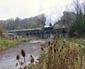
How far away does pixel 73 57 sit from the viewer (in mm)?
3012

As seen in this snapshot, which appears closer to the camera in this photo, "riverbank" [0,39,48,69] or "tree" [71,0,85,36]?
"riverbank" [0,39,48,69]

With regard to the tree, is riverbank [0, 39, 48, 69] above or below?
below

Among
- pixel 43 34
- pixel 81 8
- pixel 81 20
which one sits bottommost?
pixel 43 34

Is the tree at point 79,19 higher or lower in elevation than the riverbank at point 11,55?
higher

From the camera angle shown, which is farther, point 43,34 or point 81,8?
point 43,34

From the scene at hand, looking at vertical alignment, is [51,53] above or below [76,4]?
below

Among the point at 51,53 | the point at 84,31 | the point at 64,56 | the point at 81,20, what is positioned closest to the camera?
the point at 51,53

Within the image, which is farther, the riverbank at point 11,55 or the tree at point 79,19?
the tree at point 79,19

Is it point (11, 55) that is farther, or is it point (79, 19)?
point (79, 19)

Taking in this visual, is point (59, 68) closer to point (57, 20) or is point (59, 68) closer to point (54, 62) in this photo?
point (54, 62)

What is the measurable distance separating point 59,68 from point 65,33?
26.1 metres

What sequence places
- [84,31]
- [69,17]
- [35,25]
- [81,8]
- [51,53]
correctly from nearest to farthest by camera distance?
1. [51,53]
2. [84,31]
3. [81,8]
4. [69,17]
5. [35,25]

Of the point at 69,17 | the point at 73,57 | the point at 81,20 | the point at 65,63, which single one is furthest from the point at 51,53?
the point at 69,17

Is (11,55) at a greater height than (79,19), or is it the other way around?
(79,19)
